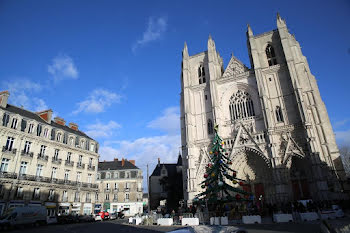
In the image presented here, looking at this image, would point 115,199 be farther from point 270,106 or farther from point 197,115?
point 270,106

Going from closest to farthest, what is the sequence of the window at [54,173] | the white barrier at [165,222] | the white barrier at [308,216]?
the white barrier at [308,216], the white barrier at [165,222], the window at [54,173]

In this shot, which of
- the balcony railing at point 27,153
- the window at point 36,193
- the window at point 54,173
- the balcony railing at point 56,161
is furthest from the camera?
the balcony railing at point 56,161

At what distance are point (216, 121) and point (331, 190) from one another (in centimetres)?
1244

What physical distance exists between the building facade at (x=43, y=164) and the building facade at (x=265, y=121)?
12592 mm

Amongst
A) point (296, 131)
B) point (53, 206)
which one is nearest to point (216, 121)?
point (296, 131)

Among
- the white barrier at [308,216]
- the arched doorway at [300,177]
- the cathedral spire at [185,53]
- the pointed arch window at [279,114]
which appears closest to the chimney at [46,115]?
the cathedral spire at [185,53]

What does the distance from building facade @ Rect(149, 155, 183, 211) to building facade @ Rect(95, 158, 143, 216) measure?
4.40 m

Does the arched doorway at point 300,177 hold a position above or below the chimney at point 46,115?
below

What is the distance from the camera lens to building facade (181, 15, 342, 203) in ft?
69.6

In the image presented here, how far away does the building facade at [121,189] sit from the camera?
36.7 m

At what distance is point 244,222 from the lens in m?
14.2

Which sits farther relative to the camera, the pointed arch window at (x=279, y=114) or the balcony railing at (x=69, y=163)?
the balcony railing at (x=69, y=163)

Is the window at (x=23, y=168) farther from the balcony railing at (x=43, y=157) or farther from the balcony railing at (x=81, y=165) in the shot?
the balcony railing at (x=81, y=165)

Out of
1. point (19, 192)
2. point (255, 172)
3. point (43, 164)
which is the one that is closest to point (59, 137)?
point (43, 164)
